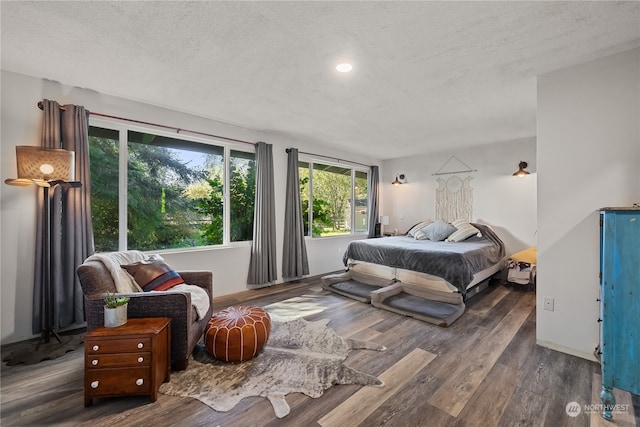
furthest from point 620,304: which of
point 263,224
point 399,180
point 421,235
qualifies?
point 399,180

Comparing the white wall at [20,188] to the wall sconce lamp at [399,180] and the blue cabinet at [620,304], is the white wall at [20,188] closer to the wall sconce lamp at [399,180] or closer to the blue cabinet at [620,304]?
the blue cabinet at [620,304]

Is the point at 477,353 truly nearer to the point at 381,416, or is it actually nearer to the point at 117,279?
the point at 381,416

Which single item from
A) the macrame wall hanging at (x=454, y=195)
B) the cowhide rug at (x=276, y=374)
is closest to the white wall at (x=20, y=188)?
the cowhide rug at (x=276, y=374)

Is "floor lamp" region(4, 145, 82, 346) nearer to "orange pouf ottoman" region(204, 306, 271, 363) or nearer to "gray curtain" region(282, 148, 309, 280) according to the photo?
"orange pouf ottoman" region(204, 306, 271, 363)

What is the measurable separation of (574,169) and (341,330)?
2532 mm

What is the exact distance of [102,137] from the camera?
120 inches

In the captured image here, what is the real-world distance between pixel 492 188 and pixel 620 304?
3.86 metres

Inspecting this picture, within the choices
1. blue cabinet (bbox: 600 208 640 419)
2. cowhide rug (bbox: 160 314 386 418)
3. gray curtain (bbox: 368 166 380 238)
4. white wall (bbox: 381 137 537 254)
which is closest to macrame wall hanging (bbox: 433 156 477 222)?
white wall (bbox: 381 137 537 254)

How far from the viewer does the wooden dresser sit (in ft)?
5.42

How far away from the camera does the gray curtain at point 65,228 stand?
2.53 meters

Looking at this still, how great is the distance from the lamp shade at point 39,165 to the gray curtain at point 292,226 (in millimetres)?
2794

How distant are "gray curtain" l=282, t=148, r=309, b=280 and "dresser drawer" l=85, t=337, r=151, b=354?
2904 millimetres

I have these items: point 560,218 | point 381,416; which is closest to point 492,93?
point 560,218

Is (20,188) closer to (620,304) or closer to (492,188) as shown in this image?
(620,304)
